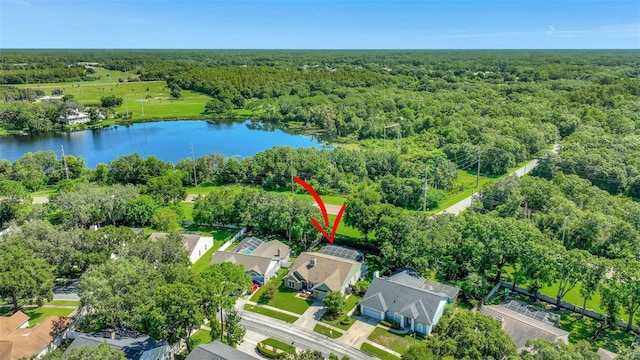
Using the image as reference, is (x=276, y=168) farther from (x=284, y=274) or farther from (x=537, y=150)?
(x=537, y=150)

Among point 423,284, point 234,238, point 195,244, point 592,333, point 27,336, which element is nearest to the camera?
point 27,336

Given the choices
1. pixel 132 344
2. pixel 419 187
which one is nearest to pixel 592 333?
pixel 419 187

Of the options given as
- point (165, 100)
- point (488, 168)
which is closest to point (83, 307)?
point (488, 168)

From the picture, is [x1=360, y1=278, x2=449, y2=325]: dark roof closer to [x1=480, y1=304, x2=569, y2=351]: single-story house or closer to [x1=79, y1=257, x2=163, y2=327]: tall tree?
[x1=480, y1=304, x2=569, y2=351]: single-story house

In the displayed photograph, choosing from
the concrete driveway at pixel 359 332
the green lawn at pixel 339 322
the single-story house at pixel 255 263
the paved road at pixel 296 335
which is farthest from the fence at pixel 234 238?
the concrete driveway at pixel 359 332

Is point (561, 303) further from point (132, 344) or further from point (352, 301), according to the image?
point (132, 344)

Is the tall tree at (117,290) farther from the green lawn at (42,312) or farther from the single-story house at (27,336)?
the green lawn at (42,312)
